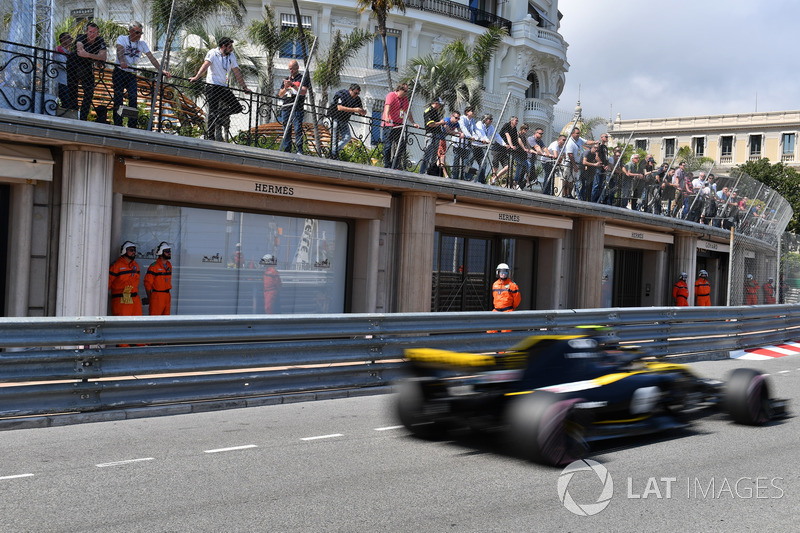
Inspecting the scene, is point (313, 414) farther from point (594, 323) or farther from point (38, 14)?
point (38, 14)

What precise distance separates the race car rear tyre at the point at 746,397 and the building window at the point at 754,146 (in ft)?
269

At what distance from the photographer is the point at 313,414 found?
27.7ft

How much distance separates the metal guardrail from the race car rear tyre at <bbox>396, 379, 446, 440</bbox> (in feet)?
7.78

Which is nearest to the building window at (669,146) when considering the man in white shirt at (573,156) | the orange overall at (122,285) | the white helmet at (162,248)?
the man in white shirt at (573,156)

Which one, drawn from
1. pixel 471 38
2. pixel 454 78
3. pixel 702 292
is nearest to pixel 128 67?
pixel 702 292

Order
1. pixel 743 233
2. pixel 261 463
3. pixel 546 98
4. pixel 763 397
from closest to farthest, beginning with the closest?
pixel 261 463 → pixel 763 397 → pixel 743 233 → pixel 546 98

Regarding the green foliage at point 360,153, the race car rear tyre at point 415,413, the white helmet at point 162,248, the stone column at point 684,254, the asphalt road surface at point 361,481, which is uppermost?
the green foliage at point 360,153

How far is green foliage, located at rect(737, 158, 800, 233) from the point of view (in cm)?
6103

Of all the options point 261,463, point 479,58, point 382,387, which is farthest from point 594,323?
point 479,58

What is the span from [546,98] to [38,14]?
4019cm

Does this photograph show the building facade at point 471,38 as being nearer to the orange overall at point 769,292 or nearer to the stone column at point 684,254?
the stone column at point 684,254

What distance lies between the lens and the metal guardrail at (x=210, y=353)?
7.47 meters

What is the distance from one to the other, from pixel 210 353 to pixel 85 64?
5137mm

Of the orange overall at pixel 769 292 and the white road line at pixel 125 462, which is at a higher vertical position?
the orange overall at pixel 769 292
